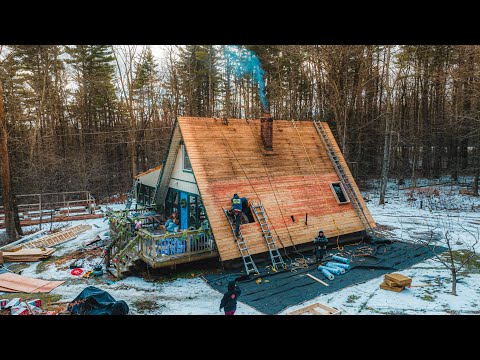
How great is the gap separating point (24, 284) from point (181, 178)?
265 inches

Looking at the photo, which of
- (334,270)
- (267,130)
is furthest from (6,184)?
(334,270)

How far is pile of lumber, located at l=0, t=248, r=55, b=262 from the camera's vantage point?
40.8ft

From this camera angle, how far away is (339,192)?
1470 cm

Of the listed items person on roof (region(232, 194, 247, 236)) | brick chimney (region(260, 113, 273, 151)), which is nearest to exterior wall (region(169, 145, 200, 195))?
person on roof (region(232, 194, 247, 236))

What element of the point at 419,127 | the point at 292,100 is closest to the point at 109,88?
the point at 292,100

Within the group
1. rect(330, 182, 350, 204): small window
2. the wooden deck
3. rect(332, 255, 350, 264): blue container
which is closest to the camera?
the wooden deck

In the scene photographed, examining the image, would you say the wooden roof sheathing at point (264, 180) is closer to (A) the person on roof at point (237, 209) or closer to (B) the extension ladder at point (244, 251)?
(B) the extension ladder at point (244, 251)

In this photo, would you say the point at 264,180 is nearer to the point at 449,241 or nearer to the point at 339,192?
the point at 339,192

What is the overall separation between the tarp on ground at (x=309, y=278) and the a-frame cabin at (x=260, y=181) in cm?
88

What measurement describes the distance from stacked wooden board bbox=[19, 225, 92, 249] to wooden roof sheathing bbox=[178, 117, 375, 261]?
26.9ft

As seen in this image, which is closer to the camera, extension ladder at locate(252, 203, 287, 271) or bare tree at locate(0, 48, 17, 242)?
extension ladder at locate(252, 203, 287, 271)

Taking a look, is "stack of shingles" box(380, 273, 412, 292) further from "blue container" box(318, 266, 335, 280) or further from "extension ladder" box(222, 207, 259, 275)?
"extension ladder" box(222, 207, 259, 275)

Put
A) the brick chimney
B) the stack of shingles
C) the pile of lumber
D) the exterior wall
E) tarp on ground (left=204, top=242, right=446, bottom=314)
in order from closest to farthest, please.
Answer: tarp on ground (left=204, top=242, right=446, bottom=314), the stack of shingles, the pile of lumber, the exterior wall, the brick chimney

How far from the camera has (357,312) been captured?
7.94 meters
